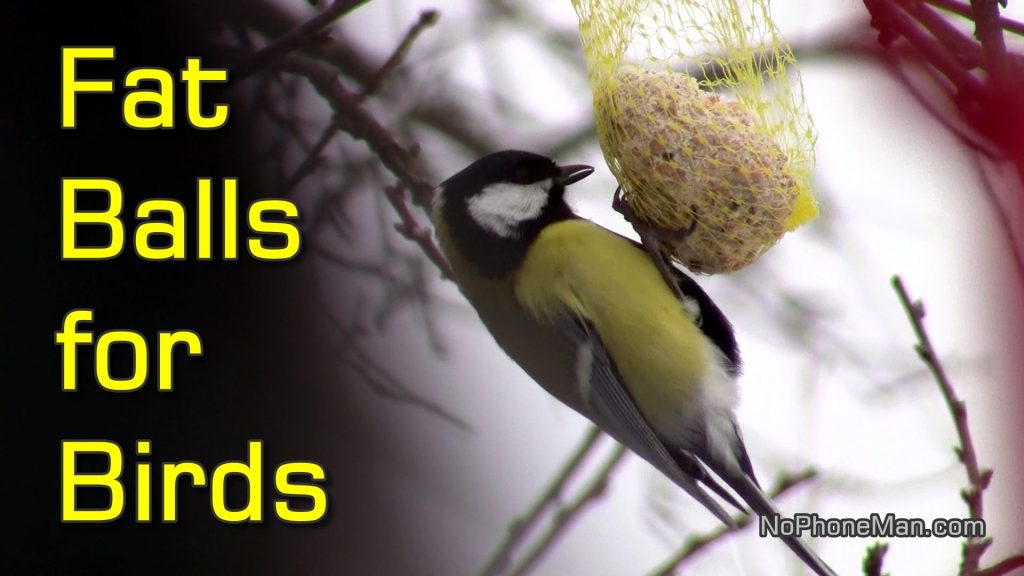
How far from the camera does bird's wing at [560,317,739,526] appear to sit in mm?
2021

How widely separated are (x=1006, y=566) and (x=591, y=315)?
1.23m

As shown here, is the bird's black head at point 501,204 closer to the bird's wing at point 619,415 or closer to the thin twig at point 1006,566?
the bird's wing at point 619,415

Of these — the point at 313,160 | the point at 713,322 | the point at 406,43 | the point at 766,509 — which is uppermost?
the point at 406,43

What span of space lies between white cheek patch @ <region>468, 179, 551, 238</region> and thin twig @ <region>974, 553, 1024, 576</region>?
1280mm

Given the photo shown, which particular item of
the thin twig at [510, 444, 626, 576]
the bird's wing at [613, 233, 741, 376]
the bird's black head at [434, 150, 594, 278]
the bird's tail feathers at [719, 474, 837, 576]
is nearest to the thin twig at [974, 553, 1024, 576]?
the thin twig at [510, 444, 626, 576]

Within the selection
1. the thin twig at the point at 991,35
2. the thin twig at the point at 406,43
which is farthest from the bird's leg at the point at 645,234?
the thin twig at the point at 991,35

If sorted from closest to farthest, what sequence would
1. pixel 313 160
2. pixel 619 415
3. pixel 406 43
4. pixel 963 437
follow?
1. pixel 963 437
2. pixel 406 43
3. pixel 313 160
4. pixel 619 415

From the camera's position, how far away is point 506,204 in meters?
2.23

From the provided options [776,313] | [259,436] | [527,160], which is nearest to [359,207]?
[527,160]

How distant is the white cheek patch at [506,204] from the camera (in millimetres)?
2205

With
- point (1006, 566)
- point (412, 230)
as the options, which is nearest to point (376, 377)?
point (412, 230)

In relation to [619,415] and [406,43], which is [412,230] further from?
[619,415]

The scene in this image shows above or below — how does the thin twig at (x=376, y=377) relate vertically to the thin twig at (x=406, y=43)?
below

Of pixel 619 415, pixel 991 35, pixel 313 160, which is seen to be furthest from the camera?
pixel 619 415
